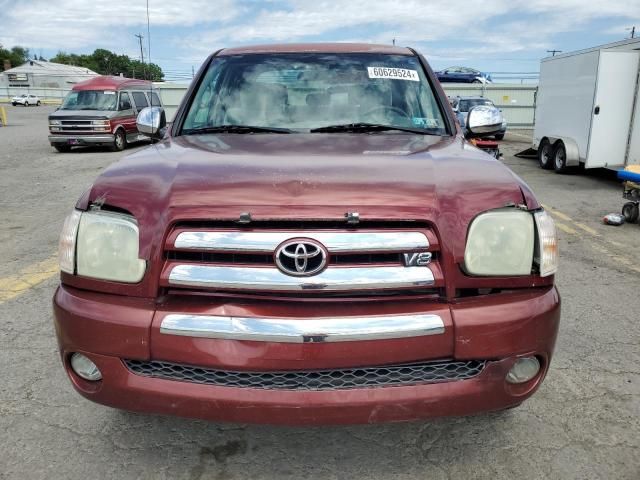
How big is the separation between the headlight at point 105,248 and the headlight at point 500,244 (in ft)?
3.91

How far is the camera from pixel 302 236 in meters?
1.87

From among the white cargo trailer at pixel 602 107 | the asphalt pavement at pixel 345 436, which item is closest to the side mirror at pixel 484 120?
the asphalt pavement at pixel 345 436

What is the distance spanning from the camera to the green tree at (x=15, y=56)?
369 ft

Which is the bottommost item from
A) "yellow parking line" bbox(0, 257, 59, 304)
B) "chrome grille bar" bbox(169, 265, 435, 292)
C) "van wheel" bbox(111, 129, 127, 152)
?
"yellow parking line" bbox(0, 257, 59, 304)

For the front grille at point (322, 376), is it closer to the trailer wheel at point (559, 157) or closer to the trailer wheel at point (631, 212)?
the trailer wheel at point (631, 212)

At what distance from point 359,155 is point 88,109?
52.9 feet

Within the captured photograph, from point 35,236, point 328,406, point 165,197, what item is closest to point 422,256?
point 328,406

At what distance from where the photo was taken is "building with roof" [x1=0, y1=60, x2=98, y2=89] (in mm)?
76625

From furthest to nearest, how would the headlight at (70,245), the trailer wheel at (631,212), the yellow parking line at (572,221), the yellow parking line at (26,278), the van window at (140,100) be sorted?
the van window at (140,100) → the trailer wheel at (631,212) → the yellow parking line at (572,221) → the yellow parking line at (26,278) → the headlight at (70,245)

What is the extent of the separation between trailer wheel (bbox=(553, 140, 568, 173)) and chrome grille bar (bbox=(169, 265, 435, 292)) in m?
11.2

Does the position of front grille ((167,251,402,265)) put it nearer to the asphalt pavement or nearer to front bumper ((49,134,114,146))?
the asphalt pavement

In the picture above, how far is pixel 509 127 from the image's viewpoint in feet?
91.2

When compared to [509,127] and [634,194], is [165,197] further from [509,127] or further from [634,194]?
[509,127]

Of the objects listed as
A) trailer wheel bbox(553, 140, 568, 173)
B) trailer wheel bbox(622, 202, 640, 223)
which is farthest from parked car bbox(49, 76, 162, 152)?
trailer wheel bbox(622, 202, 640, 223)
